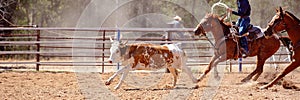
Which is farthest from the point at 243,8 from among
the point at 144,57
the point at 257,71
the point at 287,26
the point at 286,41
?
the point at 144,57

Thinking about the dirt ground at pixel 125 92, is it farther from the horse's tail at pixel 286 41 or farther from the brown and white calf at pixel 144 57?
the horse's tail at pixel 286 41

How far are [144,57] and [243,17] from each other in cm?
235

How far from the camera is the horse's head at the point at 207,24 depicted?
1024 cm

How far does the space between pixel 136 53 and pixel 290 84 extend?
9.78 feet

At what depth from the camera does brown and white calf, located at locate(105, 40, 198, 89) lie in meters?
9.38

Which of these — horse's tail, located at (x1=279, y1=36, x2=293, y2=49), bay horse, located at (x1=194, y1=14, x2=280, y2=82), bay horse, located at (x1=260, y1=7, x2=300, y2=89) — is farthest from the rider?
horse's tail, located at (x1=279, y1=36, x2=293, y2=49)

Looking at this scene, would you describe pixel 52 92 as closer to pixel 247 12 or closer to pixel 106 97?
pixel 106 97

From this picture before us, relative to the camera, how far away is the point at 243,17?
1047 centimetres

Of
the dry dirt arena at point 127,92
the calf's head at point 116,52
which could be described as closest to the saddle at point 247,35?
the dry dirt arena at point 127,92

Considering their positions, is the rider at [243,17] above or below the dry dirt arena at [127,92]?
above

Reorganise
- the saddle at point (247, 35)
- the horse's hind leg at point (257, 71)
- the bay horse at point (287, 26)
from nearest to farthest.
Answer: the bay horse at point (287, 26)
the saddle at point (247, 35)
the horse's hind leg at point (257, 71)

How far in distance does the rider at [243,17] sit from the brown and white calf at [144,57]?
4.96ft

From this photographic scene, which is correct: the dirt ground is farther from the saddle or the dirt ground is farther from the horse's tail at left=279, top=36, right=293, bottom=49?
the horse's tail at left=279, top=36, right=293, bottom=49

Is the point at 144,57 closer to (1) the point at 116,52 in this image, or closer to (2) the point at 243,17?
(1) the point at 116,52
